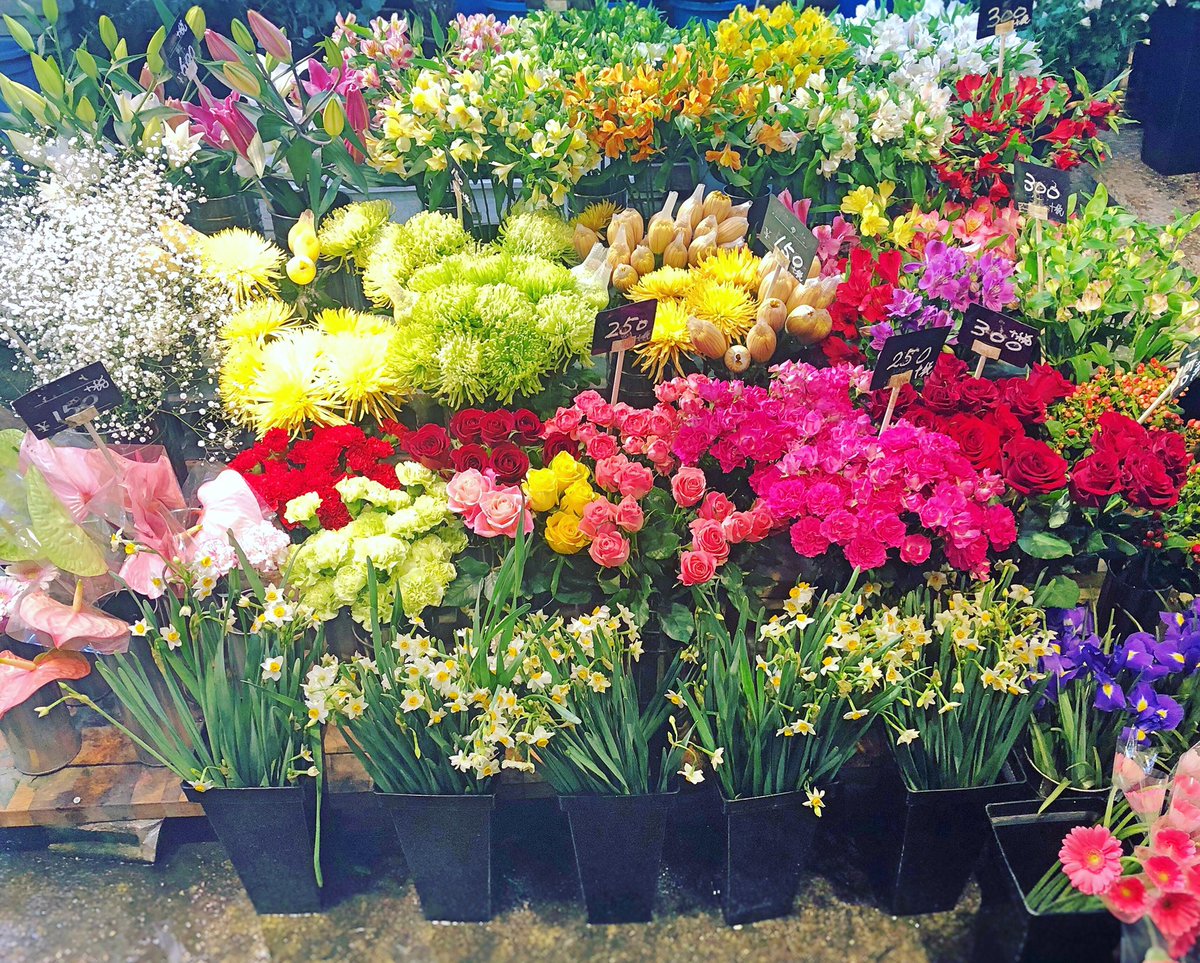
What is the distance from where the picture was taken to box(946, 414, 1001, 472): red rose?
1537 mm

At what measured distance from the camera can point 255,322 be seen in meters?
1.91

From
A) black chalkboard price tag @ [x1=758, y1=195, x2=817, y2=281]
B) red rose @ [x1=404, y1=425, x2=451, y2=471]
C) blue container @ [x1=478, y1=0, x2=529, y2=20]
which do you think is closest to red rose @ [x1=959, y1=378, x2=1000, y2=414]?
black chalkboard price tag @ [x1=758, y1=195, x2=817, y2=281]

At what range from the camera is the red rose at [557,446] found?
1.67 metres

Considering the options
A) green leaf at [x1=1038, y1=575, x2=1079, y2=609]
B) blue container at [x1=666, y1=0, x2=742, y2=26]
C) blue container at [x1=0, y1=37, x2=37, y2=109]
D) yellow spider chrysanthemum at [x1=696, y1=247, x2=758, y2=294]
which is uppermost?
blue container at [x1=666, y1=0, x2=742, y2=26]

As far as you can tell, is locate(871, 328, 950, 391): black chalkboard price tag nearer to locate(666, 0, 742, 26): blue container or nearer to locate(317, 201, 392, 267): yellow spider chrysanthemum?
locate(317, 201, 392, 267): yellow spider chrysanthemum

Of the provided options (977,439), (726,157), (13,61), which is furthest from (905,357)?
(13,61)

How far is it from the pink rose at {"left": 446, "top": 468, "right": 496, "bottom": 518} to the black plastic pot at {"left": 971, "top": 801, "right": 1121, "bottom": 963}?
0.92 meters

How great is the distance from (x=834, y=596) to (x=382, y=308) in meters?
1.21

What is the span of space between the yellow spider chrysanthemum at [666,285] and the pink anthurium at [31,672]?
1.30 metres

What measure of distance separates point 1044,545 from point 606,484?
724 mm

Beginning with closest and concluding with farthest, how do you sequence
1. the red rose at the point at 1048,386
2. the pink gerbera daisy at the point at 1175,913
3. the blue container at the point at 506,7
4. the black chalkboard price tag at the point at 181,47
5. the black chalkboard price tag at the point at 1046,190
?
the pink gerbera daisy at the point at 1175,913, the red rose at the point at 1048,386, the black chalkboard price tag at the point at 1046,190, the black chalkboard price tag at the point at 181,47, the blue container at the point at 506,7

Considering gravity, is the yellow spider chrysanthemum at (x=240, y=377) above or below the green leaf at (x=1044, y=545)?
above

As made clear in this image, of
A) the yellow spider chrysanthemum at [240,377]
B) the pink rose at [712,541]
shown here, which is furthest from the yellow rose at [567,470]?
the yellow spider chrysanthemum at [240,377]

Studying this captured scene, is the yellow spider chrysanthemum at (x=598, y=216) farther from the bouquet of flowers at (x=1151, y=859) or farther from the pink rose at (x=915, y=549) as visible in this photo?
the bouquet of flowers at (x=1151, y=859)
